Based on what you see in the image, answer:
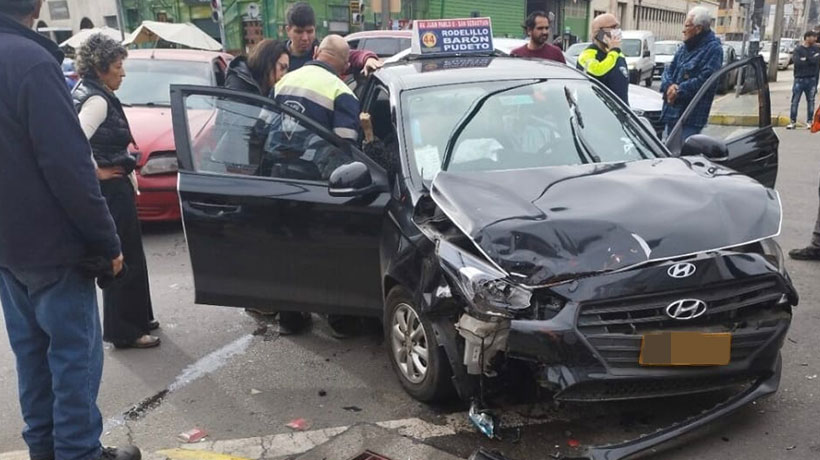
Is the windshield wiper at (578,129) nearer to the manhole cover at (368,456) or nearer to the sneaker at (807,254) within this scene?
the manhole cover at (368,456)

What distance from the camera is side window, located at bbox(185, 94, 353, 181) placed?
3.94m

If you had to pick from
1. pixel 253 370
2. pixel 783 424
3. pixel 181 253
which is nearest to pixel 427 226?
pixel 253 370

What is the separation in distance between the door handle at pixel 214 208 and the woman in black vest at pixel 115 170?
1.78 ft

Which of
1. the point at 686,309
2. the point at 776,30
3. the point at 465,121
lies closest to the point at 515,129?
the point at 465,121

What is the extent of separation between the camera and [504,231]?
2.86m

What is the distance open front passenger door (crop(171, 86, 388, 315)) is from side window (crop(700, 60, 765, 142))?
2.65 metres

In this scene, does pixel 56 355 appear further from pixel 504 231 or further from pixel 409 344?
pixel 504 231

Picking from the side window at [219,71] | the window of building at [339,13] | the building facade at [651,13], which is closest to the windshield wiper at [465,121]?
the side window at [219,71]

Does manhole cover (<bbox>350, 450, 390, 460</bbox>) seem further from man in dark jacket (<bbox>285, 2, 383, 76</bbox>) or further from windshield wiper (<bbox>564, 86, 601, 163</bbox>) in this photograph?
man in dark jacket (<bbox>285, 2, 383, 76</bbox>)

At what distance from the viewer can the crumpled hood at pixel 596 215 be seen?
2762 mm

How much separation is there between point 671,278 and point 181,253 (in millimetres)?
4716

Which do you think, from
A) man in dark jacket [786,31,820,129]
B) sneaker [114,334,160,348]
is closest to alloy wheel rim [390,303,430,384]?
sneaker [114,334,160,348]

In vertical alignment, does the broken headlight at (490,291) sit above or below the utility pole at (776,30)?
below

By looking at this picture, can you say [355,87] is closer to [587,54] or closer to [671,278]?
[587,54]
